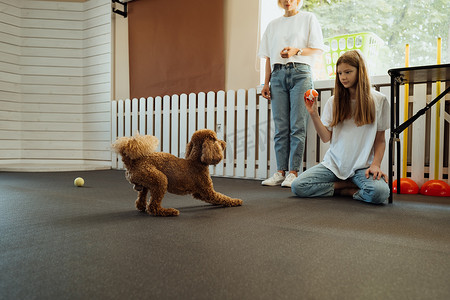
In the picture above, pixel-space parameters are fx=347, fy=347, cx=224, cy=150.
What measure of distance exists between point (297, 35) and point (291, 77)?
1.17ft

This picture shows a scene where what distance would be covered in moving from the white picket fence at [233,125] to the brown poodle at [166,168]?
64.6 inches

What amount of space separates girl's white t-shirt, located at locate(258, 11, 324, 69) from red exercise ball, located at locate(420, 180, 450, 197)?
129cm

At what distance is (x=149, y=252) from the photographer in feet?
3.48

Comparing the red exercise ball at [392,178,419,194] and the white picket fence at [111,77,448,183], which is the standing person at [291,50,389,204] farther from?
the white picket fence at [111,77,448,183]

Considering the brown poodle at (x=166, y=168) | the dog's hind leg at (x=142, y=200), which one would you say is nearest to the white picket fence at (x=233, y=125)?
the brown poodle at (x=166, y=168)

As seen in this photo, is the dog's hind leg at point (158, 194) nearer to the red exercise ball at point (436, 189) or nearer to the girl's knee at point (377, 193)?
the girl's knee at point (377, 193)

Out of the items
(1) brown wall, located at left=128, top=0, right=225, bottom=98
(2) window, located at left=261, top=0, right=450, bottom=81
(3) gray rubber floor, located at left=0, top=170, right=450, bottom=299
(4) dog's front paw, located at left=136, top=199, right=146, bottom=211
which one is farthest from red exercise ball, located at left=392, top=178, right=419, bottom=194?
(1) brown wall, located at left=128, top=0, right=225, bottom=98

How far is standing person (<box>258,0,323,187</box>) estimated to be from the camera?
9.29ft

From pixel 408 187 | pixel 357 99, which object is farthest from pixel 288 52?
pixel 408 187

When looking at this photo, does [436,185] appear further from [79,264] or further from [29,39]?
[29,39]

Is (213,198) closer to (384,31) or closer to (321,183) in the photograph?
(321,183)

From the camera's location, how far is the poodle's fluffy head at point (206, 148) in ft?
5.39

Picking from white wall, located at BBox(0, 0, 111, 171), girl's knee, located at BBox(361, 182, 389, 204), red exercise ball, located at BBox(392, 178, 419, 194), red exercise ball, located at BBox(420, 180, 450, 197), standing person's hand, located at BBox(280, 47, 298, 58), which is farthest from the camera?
white wall, located at BBox(0, 0, 111, 171)

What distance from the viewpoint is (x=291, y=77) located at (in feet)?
9.33
